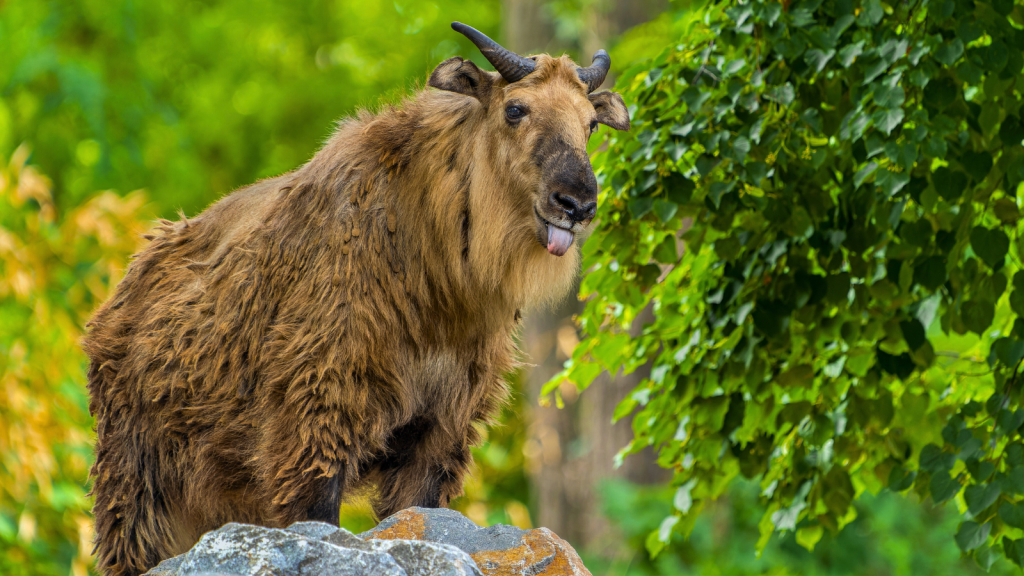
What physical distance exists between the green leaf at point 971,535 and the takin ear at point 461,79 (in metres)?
2.30

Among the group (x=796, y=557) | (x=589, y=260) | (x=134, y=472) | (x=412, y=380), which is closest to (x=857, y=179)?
(x=589, y=260)

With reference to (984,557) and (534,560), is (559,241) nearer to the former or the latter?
(534,560)

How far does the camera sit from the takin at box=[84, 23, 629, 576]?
13.5 feet

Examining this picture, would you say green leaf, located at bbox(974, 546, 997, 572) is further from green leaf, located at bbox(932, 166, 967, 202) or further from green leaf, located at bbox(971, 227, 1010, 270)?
green leaf, located at bbox(932, 166, 967, 202)

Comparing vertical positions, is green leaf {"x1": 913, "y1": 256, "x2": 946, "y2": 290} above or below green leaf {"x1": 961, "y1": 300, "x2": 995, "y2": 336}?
above

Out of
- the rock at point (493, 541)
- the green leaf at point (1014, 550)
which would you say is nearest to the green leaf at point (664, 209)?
the rock at point (493, 541)

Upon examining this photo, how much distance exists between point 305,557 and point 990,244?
2.40m

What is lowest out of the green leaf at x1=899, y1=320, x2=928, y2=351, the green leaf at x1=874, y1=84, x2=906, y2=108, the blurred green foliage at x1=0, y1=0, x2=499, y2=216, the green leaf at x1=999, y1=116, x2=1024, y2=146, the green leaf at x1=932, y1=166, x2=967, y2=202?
the blurred green foliage at x1=0, y1=0, x2=499, y2=216

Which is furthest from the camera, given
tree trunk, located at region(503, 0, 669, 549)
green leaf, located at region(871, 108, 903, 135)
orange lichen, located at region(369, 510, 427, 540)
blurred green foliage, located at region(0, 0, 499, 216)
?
blurred green foliage, located at region(0, 0, 499, 216)

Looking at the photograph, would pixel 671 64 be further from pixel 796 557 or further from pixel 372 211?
pixel 796 557

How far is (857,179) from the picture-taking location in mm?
3934

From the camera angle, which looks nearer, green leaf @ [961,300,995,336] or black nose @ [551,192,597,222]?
green leaf @ [961,300,995,336]

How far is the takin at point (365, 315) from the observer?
4.12 m

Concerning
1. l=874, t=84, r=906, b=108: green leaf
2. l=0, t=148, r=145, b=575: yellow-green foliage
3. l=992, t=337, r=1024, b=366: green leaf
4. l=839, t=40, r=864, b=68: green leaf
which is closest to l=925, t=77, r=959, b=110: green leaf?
l=874, t=84, r=906, b=108: green leaf
